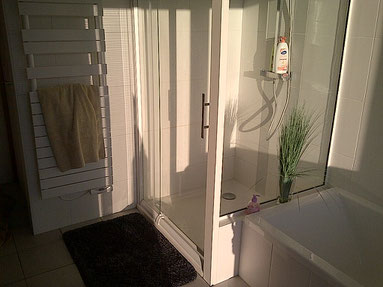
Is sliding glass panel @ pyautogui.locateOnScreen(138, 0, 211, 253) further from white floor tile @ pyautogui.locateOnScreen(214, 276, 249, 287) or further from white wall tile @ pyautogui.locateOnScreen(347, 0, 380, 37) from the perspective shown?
white wall tile @ pyautogui.locateOnScreen(347, 0, 380, 37)

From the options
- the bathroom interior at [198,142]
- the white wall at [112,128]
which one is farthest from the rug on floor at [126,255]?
the white wall at [112,128]

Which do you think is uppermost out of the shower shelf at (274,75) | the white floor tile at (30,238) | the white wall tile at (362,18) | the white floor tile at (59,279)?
the white wall tile at (362,18)

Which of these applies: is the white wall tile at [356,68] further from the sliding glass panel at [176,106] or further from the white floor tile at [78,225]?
the white floor tile at [78,225]

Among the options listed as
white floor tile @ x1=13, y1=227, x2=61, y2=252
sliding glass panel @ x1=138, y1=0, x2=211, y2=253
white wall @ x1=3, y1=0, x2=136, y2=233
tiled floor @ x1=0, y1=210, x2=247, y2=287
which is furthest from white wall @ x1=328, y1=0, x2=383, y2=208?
white floor tile @ x1=13, y1=227, x2=61, y2=252

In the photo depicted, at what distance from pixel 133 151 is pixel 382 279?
1957 mm

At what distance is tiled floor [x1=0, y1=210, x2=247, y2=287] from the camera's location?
227cm

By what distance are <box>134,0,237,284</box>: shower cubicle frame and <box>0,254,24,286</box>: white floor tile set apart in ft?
3.29

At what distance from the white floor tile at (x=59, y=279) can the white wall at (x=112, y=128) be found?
53 cm

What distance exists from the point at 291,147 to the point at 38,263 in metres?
1.84

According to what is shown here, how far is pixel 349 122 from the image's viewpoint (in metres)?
2.38

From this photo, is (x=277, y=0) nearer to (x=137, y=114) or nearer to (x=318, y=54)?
(x=318, y=54)

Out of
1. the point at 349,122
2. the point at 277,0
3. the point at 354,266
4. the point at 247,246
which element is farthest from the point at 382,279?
the point at 277,0

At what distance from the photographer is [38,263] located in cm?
244

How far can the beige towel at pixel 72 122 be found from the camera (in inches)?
96.9
